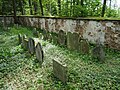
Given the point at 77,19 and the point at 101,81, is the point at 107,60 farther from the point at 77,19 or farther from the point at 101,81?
the point at 77,19

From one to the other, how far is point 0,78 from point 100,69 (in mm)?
3343

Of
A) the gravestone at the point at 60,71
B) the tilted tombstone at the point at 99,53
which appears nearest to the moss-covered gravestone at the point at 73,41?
the tilted tombstone at the point at 99,53

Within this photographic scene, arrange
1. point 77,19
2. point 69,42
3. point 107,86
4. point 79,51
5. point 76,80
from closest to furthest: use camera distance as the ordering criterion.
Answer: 1. point 107,86
2. point 76,80
3. point 79,51
4. point 69,42
5. point 77,19

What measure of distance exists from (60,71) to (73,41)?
10.5 ft

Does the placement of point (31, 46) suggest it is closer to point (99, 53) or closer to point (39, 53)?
point (39, 53)

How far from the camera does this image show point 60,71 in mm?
4551

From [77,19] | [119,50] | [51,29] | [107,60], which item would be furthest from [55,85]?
[51,29]

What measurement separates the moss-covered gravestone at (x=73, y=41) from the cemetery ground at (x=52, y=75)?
0.38 meters

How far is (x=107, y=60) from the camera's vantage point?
20.6 ft

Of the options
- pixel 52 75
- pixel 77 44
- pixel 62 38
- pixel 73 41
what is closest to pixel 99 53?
pixel 77 44

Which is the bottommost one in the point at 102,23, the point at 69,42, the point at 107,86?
the point at 107,86

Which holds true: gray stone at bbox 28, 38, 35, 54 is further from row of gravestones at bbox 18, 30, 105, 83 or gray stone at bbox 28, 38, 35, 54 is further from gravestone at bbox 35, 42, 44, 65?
gravestone at bbox 35, 42, 44, 65

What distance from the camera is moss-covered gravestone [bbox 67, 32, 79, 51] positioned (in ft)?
24.2

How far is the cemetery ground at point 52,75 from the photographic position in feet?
14.4
